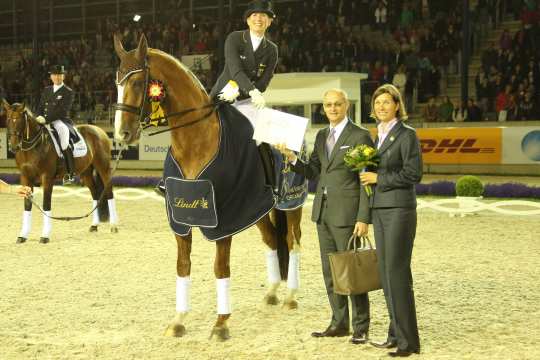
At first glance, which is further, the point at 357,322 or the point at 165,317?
the point at 165,317

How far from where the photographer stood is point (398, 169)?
4738mm

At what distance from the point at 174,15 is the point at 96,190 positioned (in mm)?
21294

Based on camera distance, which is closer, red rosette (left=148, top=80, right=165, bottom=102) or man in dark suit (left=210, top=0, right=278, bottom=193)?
red rosette (left=148, top=80, right=165, bottom=102)

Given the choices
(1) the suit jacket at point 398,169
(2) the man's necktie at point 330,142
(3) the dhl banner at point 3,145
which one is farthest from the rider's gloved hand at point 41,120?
(3) the dhl banner at point 3,145

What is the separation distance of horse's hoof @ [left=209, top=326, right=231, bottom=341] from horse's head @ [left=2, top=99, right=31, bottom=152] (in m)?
6.24

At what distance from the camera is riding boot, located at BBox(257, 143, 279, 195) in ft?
18.9

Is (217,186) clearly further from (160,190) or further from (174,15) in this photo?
(174,15)

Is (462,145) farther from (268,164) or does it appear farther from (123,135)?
(123,135)

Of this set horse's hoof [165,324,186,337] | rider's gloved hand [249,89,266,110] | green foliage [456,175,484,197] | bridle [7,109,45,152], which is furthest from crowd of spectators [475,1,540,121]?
horse's hoof [165,324,186,337]

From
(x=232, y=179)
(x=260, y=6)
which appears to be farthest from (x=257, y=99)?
(x=260, y=6)

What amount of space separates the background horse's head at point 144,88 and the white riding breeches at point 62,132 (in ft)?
19.6

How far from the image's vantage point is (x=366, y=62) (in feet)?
73.5

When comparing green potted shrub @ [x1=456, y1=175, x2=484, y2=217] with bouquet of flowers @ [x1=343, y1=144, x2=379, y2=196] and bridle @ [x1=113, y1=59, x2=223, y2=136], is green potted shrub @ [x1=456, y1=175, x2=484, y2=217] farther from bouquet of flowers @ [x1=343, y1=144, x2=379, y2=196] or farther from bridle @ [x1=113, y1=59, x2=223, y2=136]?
bouquet of flowers @ [x1=343, y1=144, x2=379, y2=196]

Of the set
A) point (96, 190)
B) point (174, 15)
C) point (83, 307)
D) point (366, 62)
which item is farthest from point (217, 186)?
point (174, 15)
